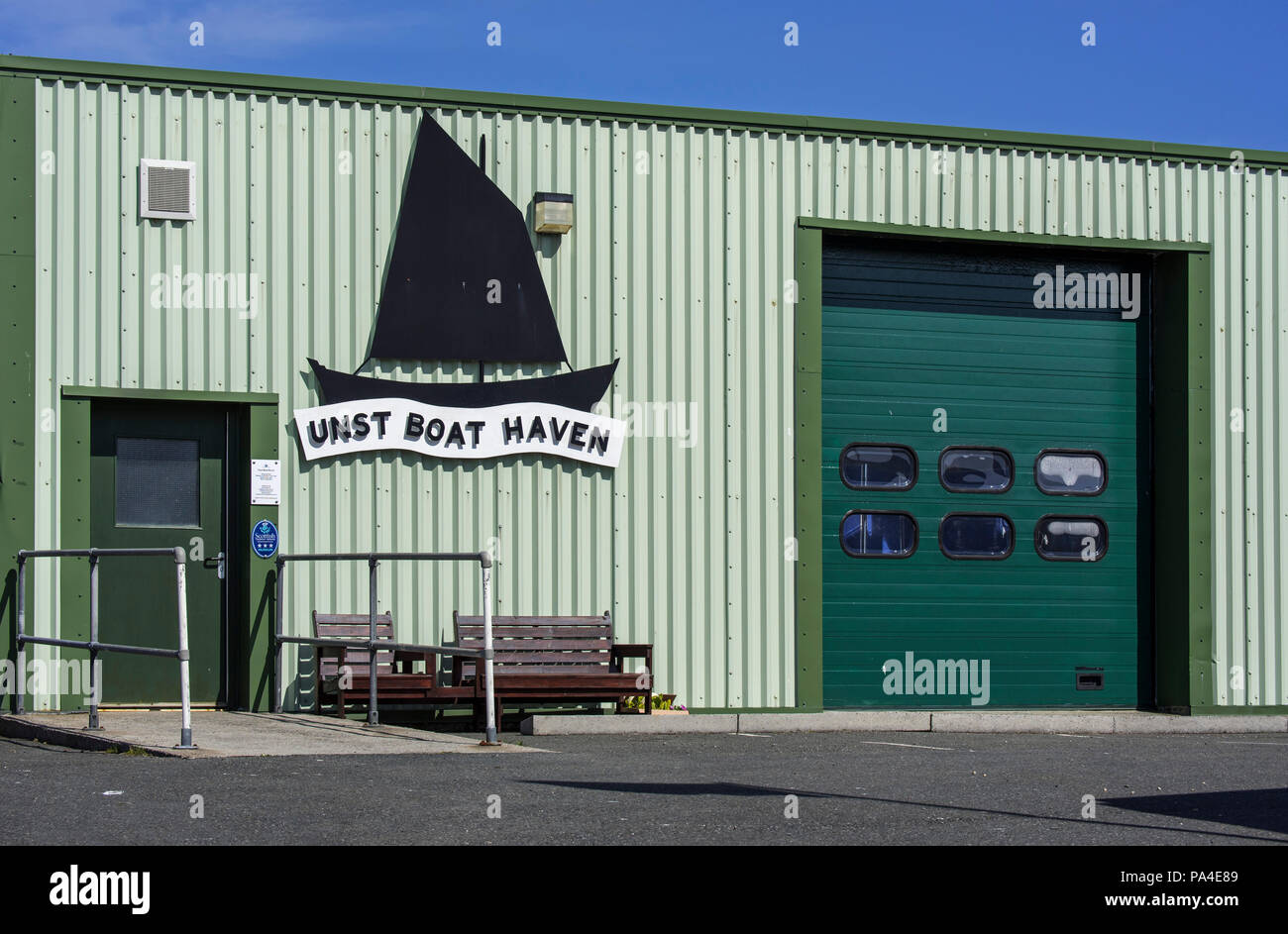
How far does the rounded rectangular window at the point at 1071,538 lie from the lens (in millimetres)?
15422

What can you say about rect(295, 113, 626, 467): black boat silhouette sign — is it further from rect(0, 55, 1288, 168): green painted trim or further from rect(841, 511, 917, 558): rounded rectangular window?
rect(841, 511, 917, 558): rounded rectangular window

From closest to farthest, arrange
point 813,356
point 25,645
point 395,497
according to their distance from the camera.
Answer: point 25,645 < point 395,497 < point 813,356

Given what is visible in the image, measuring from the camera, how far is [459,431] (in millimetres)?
13656

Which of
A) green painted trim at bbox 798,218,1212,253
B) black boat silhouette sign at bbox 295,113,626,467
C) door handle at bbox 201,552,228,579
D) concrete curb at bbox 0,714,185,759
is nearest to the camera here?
concrete curb at bbox 0,714,185,759

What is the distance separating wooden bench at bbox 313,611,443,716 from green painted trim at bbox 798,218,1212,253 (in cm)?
497

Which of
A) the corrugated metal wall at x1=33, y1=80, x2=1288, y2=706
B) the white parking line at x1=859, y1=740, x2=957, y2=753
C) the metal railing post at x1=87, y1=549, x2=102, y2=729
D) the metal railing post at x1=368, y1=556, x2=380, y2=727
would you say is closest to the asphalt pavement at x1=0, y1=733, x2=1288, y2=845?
the white parking line at x1=859, y1=740, x2=957, y2=753

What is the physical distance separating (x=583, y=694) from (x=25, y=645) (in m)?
4.13

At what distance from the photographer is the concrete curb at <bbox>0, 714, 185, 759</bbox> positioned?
10.1 meters

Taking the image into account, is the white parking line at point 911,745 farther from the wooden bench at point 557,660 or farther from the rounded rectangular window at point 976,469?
the rounded rectangular window at point 976,469

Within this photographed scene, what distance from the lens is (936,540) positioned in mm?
15086

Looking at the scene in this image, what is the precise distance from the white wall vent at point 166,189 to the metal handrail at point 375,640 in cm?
276

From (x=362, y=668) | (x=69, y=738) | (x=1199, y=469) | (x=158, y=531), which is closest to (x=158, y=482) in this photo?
(x=158, y=531)

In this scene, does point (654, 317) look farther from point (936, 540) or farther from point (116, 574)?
point (116, 574)
